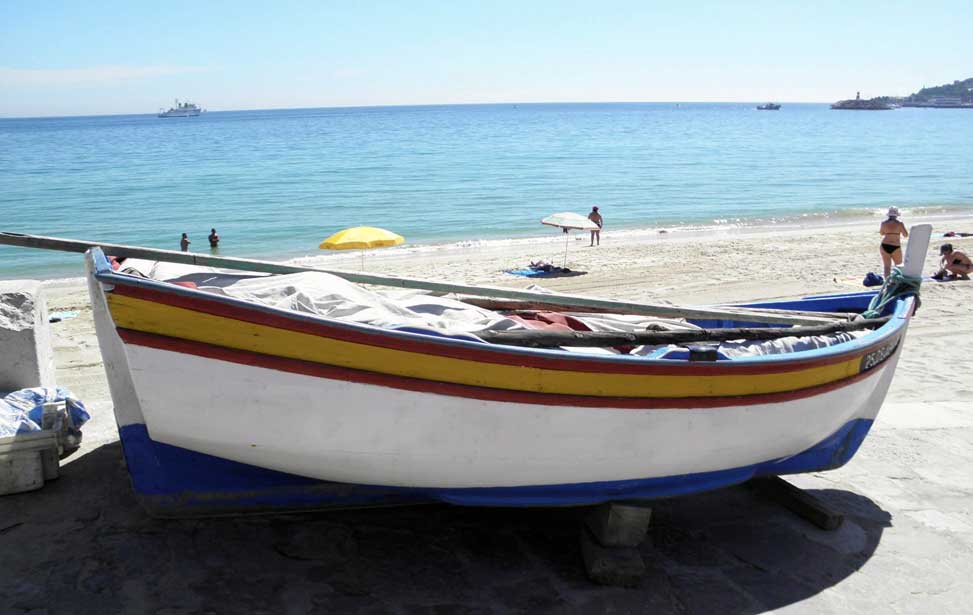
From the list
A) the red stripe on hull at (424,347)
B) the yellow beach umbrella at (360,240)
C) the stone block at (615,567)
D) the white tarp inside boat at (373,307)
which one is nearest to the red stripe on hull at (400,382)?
the red stripe on hull at (424,347)

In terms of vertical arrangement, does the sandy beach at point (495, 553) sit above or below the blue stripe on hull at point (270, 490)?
below

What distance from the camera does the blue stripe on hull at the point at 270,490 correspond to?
12.9 ft

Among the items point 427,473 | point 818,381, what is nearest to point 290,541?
point 427,473

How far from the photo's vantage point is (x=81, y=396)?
22.0ft

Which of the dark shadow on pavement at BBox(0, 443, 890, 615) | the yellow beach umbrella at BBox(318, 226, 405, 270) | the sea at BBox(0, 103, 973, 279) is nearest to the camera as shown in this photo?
the dark shadow on pavement at BBox(0, 443, 890, 615)

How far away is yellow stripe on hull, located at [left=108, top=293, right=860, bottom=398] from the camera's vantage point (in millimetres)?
3473

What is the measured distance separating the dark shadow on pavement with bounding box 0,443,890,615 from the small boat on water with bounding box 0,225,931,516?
30 cm

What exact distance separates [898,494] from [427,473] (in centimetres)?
333

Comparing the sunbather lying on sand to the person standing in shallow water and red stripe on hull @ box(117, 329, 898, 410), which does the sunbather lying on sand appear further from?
red stripe on hull @ box(117, 329, 898, 410)

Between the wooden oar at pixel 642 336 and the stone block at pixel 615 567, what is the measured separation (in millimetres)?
1121

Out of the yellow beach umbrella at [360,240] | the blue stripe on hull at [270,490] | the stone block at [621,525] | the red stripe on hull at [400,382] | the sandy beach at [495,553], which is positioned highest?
the red stripe on hull at [400,382]

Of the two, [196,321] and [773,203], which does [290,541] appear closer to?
[196,321]

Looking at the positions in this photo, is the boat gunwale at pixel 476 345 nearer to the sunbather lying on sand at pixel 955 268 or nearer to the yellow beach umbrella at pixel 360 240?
the yellow beach umbrella at pixel 360 240

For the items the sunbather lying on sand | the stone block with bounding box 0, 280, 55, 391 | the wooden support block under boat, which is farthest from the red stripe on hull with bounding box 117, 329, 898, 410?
the sunbather lying on sand
